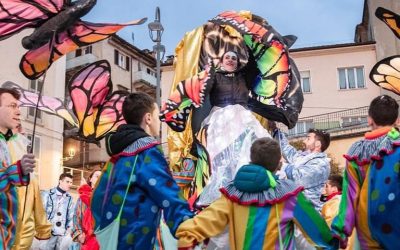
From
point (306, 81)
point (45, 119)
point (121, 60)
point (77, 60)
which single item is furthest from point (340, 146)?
point (121, 60)

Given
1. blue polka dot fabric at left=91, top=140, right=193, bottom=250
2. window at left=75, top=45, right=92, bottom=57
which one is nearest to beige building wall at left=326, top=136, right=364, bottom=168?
window at left=75, top=45, right=92, bottom=57

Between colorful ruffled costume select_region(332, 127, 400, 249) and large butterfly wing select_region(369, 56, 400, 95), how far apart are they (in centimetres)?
200

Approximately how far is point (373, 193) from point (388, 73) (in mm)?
2370

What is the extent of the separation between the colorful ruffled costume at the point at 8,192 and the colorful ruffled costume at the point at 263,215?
1.49 m

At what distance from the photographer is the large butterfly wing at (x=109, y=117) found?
23.1ft

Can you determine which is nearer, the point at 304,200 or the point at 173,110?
the point at 304,200

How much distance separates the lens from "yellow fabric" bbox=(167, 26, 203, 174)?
7.82 metres

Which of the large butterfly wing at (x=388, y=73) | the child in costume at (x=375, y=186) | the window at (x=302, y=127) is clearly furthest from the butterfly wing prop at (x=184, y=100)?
the window at (x=302, y=127)

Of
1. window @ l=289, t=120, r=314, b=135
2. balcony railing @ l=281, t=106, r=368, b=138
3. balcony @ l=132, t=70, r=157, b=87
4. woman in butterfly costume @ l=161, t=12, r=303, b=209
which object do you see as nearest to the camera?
woman in butterfly costume @ l=161, t=12, r=303, b=209

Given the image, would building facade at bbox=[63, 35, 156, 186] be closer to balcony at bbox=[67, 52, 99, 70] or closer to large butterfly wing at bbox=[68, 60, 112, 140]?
balcony at bbox=[67, 52, 99, 70]

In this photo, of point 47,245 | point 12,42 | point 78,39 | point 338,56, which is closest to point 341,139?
point 338,56

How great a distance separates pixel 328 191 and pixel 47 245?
5.88m

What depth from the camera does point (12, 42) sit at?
25.5 metres

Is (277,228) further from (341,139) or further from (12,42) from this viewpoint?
(12,42)
